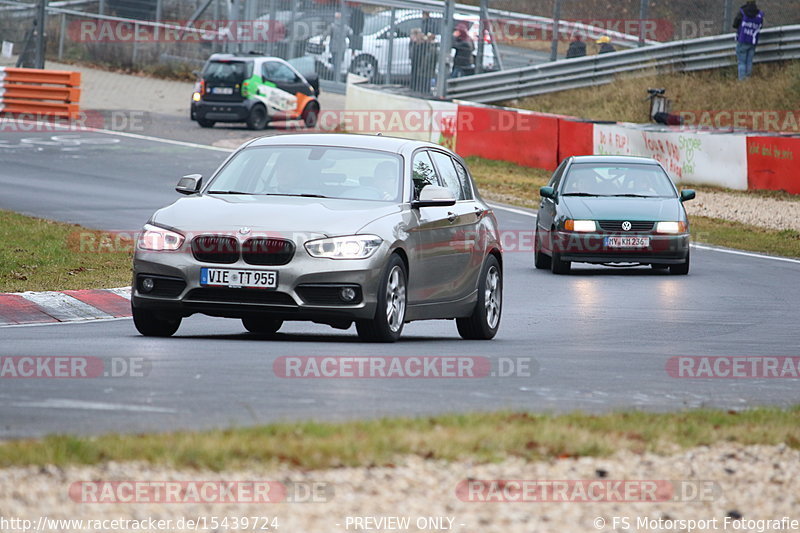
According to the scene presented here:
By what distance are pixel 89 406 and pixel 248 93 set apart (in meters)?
29.4

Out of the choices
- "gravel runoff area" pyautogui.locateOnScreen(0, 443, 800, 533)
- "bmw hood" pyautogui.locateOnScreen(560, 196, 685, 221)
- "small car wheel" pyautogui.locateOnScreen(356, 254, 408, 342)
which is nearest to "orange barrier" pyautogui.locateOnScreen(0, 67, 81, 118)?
"bmw hood" pyautogui.locateOnScreen(560, 196, 685, 221)

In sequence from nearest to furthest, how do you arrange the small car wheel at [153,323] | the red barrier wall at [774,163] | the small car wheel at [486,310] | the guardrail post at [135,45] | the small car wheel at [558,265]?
the small car wheel at [153,323] < the small car wheel at [486,310] < the small car wheel at [558,265] < the red barrier wall at [774,163] < the guardrail post at [135,45]

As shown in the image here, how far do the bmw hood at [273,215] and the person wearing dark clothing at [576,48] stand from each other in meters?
28.0

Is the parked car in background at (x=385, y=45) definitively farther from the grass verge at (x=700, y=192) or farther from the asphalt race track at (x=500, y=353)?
the asphalt race track at (x=500, y=353)

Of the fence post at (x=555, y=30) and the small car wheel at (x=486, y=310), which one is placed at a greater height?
the fence post at (x=555, y=30)

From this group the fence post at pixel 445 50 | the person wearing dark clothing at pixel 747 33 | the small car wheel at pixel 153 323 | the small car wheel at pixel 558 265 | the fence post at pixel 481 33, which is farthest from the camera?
the fence post at pixel 481 33

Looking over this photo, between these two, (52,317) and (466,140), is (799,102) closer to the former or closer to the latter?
(466,140)

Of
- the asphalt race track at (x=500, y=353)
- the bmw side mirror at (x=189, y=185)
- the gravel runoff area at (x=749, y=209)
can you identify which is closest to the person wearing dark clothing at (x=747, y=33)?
the gravel runoff area at (x=749, y=209)

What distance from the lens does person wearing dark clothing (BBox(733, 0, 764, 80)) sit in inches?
1287

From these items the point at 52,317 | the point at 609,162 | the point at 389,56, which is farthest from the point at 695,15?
the point at 52,317

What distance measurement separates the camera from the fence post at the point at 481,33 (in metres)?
37.6

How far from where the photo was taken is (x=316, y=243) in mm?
10000

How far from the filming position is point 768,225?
82.2 ft

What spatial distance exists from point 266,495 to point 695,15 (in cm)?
3168
